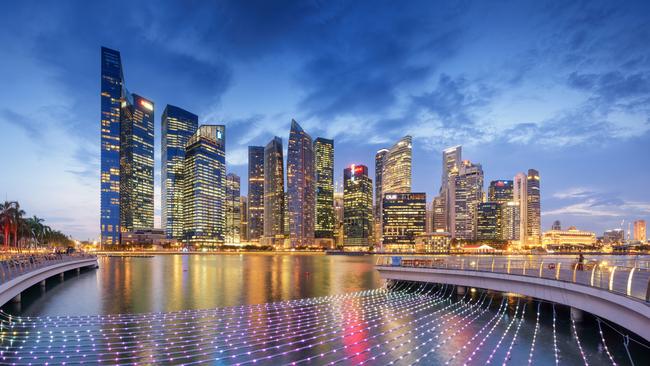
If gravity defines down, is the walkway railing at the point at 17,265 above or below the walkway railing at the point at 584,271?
below

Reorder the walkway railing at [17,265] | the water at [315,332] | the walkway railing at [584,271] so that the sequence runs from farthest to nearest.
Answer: the walkway railing at [17,265] < the walkway railing at [584,271] < the water at [315,332]

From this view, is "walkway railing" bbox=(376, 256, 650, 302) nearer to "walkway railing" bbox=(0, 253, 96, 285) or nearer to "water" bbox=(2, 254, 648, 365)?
"water" bbox=(2, 254, 648, 365)

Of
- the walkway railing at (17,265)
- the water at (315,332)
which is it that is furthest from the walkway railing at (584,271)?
the walkway railing at (17,265)

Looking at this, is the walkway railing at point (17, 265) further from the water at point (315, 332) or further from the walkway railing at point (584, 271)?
the walkway railing at point (584, 271)

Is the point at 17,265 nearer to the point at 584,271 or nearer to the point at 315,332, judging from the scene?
the point at 315,332

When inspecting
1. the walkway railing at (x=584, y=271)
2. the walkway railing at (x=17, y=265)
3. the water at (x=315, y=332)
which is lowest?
the water at (x=315, y=332)

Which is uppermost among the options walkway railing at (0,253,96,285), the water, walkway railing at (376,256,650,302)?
walkway railing at (376,256,650,302)

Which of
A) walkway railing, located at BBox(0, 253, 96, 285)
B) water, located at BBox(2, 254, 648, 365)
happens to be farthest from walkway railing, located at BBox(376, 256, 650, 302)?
walkway railing, located at BBox(0, 253, 96, 285)

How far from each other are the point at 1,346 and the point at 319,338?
1376 centimetres

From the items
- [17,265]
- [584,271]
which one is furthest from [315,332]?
[17,265]

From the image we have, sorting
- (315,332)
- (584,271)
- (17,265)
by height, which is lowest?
(315,332)

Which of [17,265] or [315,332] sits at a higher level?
[17,265]

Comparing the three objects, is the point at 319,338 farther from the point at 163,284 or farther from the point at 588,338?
the point at 163,284

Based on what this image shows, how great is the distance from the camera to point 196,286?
49.7 m
